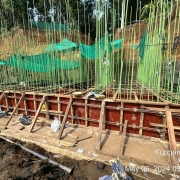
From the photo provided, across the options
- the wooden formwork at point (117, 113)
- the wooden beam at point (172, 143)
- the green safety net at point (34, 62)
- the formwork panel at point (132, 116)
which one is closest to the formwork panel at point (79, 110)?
the wooden formwork at point (117, 113)

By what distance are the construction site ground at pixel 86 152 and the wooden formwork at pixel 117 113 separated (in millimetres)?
182

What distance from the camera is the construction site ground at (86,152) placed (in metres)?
2.44

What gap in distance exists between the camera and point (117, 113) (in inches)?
136

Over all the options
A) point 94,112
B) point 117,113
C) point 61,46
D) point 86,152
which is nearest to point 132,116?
point 117,113

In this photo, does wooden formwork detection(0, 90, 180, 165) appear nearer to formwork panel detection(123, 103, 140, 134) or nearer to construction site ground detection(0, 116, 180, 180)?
formwork panel detection(123, 103, 140, 134)

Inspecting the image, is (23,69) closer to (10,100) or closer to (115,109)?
(10,100)

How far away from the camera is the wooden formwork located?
2.99 meters

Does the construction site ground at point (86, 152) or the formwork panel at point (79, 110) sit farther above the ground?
the formwork panel at point (79, 110)

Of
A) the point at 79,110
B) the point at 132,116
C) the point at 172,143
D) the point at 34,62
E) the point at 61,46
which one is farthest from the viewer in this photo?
the point at 34,62

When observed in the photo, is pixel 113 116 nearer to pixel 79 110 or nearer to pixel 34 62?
pixel 79 110

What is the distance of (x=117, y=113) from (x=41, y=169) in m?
1.96

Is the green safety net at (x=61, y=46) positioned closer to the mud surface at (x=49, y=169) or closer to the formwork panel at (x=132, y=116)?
the formwork panel at (x=132, y=116)

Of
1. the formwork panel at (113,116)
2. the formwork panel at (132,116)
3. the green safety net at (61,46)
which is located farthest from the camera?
the green safety net at (61,46)

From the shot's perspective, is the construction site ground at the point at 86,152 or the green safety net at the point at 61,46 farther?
the green safety net at the point at 61,46
